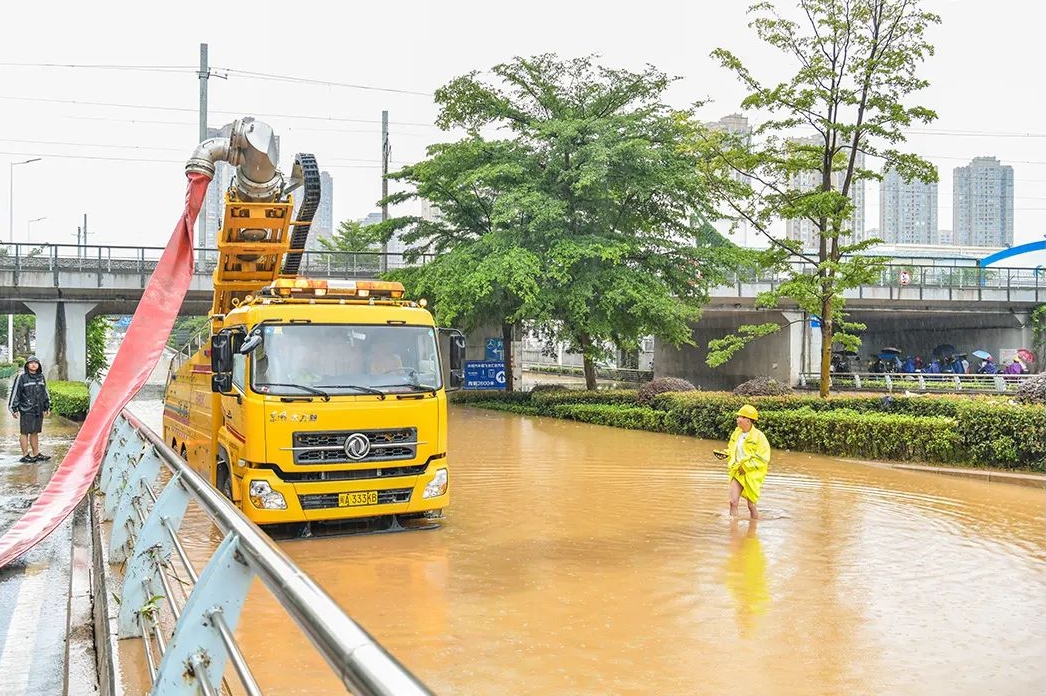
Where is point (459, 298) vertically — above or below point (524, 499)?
above

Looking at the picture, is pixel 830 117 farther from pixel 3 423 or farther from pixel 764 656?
pixel 3 423

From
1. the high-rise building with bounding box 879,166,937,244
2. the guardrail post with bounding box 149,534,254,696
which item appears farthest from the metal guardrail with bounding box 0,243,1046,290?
the high-rise building with bounding box 879,166,937,244

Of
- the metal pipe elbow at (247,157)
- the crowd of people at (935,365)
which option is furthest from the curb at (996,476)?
the crowd of people at (935,365)

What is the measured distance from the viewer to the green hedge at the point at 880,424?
629 inches

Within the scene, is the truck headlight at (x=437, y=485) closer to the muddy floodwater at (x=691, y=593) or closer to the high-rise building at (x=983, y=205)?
the muddy floodwater at (x=691, y=593)

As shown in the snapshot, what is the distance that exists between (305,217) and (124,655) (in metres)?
9.17

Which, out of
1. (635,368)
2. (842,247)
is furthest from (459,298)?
(635,368)

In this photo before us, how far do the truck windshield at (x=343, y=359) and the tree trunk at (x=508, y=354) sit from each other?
24.4m

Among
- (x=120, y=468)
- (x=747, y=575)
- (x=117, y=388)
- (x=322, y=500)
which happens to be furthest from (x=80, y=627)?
(x=747, y=575)

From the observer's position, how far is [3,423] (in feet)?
81.6

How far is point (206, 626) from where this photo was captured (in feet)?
9.90

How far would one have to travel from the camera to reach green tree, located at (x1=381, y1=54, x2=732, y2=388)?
2748 cm

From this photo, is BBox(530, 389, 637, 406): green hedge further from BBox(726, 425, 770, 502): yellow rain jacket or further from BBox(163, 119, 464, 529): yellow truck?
BBox(163, 119, 464, 529): yellow truck

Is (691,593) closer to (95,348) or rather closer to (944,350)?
(95,348)
